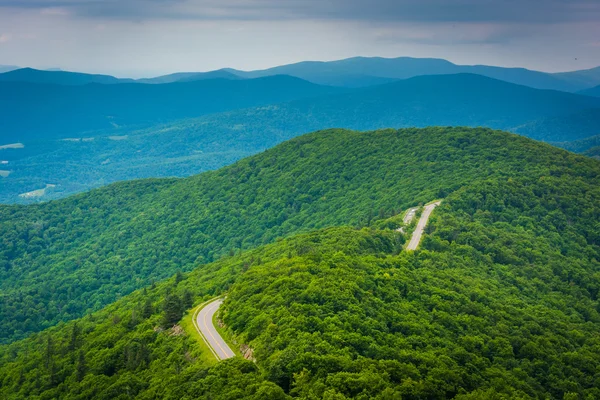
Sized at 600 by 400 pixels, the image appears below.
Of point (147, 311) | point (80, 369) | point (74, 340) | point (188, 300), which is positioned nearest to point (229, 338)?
point (188, 300)

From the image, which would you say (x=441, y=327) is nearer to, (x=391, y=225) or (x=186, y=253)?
(x=391, y=225)

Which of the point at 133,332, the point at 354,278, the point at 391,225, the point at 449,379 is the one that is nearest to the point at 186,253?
the point at 391,225

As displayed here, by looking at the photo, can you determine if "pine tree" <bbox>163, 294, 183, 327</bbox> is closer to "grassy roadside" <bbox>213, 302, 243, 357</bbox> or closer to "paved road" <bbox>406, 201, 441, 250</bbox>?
"grassy roadside" <bbox>213, 302, 243, 357</bbox>

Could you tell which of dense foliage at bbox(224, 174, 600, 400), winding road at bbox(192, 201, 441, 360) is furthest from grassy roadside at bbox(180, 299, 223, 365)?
dense foliage at bbox(224, 174, 600, 400)

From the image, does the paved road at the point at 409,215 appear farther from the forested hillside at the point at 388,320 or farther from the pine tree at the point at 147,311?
the pine tree at the point at 147,311

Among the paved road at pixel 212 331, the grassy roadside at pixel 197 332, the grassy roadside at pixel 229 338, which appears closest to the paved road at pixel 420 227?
the paved road at pixel 212 331

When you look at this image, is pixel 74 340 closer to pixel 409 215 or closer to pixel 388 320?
pixel 388 320
